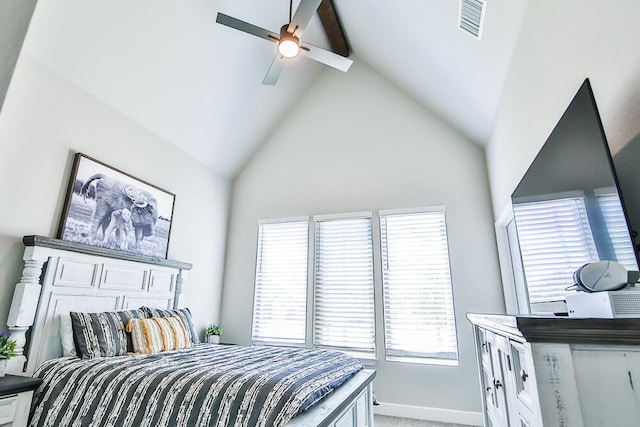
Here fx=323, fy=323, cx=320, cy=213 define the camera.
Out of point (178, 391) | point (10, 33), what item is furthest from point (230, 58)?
point (10, 33)

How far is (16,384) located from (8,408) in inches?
5.3

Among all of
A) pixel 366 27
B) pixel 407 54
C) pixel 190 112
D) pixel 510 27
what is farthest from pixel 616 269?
pixel 190 112

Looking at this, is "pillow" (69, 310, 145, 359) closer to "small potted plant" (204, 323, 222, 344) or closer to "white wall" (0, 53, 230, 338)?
"white wall" (0, 53, 230, 338)

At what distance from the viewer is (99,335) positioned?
2.54 m

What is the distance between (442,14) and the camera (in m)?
2.74

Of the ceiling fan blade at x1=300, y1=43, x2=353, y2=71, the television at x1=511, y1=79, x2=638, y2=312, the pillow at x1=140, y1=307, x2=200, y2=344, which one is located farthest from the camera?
the pillow at x1=140, y1=307, x2=200, y2=344

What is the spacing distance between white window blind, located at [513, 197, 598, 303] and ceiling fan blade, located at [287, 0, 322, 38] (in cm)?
201

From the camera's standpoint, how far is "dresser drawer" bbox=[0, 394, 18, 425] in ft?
6.26

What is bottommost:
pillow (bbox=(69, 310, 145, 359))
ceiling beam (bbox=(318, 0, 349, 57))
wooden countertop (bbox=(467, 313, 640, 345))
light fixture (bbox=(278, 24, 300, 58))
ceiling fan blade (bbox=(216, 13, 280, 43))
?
pillow (bbox=(69, 310, 145, 359))

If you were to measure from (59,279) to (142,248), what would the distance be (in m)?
0.90

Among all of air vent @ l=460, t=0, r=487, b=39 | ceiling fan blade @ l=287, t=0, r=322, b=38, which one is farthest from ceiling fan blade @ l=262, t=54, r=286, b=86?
air vent @ l=460, t=0, r=487, b=39

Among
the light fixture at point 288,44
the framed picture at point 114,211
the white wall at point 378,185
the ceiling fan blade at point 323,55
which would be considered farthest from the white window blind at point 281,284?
the light fixture at point 288,44

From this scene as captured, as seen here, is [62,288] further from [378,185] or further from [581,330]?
[378,185]

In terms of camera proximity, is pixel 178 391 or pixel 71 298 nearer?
pixel 178 391
